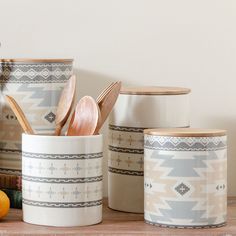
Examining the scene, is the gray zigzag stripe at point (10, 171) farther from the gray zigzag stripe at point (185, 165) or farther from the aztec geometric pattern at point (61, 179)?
the gray zigzag stripe at point (185, 165)

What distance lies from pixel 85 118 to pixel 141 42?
0.84 ft

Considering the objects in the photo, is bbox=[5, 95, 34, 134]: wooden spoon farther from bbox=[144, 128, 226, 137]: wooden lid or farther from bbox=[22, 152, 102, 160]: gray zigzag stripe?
bbox=[144, 128, 226, 137]: wooden lid

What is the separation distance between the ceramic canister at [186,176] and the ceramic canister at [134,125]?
87mm

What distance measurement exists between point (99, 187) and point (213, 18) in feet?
1.26

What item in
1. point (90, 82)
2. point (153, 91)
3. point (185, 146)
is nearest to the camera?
point (185, 146)

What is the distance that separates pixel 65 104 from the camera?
993mm

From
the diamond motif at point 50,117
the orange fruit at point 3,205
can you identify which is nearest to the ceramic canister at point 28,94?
the diamond motif at point 50,117

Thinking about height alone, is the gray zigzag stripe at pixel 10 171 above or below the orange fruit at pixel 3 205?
above

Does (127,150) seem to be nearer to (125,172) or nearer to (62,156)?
(125,172)

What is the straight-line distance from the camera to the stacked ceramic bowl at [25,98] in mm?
1022

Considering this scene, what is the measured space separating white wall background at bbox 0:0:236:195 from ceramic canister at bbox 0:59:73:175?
126mm

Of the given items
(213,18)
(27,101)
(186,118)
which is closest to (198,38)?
(213,18)

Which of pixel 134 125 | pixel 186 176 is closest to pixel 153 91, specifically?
pixel 134 125

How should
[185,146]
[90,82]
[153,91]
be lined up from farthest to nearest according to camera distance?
1. [90,82]
2. [153,91]
3. [185,146]
